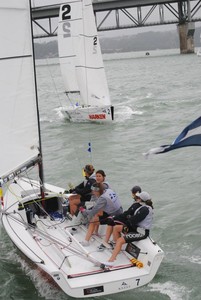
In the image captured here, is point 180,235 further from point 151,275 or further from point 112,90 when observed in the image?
point 112,90

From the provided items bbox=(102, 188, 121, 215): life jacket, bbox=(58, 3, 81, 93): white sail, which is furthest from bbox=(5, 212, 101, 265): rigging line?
bbox=(58, 3, 81, 93): white sail

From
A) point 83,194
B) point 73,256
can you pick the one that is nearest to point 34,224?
point 83,194

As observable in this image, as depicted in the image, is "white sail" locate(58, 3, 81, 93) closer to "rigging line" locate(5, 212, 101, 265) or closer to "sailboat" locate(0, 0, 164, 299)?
"sailboat" locate(0, 0, 164, 299)

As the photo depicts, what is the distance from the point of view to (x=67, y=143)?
19.7 meters

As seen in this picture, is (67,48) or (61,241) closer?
(61,241)

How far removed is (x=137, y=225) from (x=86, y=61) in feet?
51.3

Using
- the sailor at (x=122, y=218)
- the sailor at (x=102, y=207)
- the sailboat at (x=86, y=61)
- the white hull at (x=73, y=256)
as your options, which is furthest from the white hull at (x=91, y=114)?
the sailor at (x=122, y=218)

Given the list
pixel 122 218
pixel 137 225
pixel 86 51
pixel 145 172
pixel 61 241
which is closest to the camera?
pixel 137 225

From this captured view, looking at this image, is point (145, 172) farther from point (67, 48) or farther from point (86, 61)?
point (67, 48)

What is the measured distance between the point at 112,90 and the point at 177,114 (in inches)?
582

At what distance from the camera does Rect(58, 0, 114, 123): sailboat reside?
21750 mm

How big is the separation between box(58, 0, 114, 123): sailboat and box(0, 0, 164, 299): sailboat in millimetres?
13497

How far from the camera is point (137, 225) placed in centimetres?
754

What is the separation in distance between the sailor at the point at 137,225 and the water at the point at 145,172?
70cm
